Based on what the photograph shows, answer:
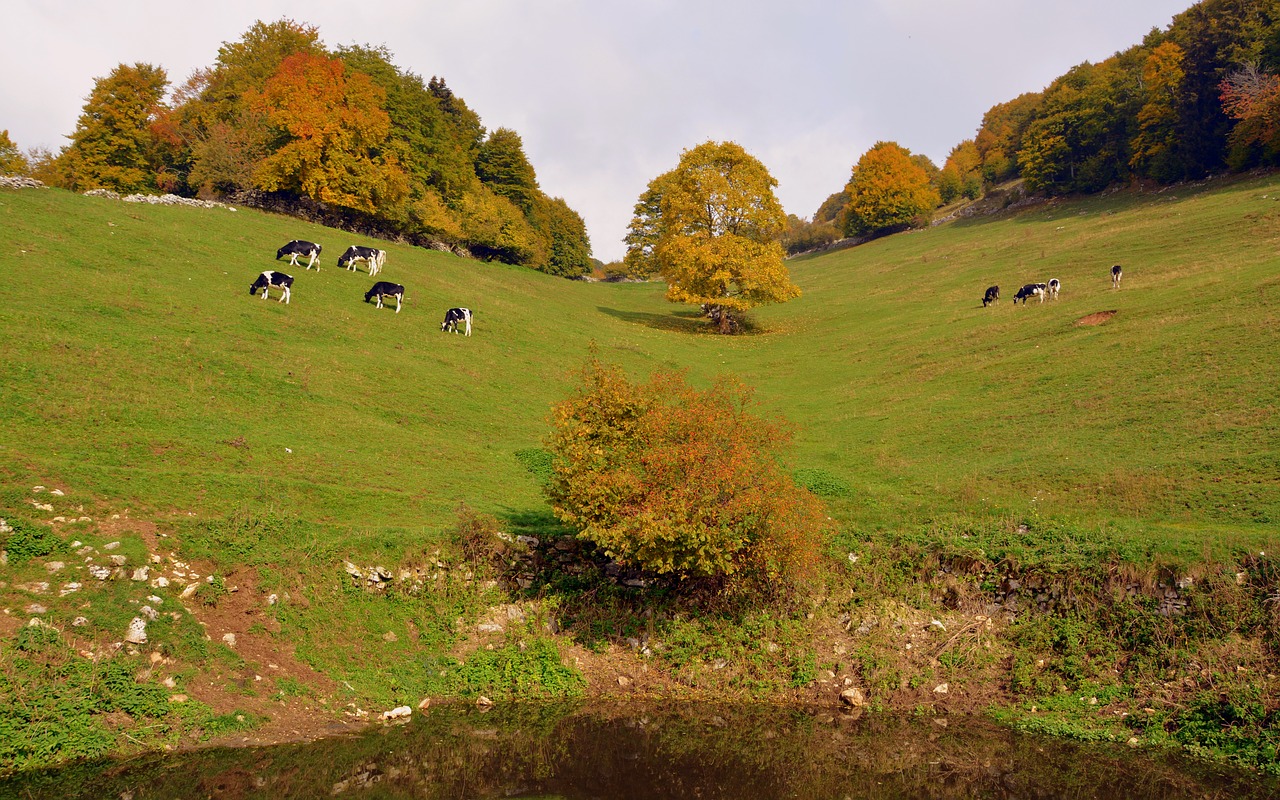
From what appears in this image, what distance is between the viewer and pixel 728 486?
53.1 feet

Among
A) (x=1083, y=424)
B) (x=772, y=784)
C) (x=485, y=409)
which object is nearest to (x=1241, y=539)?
(x=1083, y=424)

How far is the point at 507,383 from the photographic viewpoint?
3241 cm

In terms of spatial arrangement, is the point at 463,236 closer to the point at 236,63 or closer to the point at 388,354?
the point at 236,63

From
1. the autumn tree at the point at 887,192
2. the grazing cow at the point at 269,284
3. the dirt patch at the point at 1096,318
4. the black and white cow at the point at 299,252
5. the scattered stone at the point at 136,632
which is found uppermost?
the autumn tree at the point at 887,192

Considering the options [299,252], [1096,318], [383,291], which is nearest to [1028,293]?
[1096,318]

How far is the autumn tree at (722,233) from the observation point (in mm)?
50406

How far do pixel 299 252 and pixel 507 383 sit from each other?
14797mm

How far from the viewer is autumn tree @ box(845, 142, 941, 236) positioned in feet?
313

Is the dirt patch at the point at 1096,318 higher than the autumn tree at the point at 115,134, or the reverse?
the autumn tree at the point at 115,134

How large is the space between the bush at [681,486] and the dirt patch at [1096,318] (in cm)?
2364

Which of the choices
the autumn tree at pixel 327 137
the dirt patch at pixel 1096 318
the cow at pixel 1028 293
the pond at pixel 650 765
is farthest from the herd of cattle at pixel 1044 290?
the autumn tree at pixel 327 137

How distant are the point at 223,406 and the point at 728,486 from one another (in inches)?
614

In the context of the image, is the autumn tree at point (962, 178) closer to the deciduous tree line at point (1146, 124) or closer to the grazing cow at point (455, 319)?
the deciduous tree line at point (1146, 124)

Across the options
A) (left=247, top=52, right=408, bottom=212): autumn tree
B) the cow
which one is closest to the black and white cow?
(left=247, top=52, right=408, bottom=212): autumn tree
